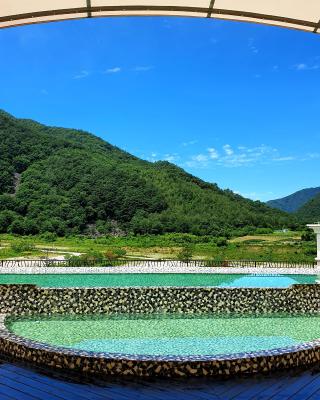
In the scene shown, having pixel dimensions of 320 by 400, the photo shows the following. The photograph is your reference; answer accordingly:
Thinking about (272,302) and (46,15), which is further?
(272,302)

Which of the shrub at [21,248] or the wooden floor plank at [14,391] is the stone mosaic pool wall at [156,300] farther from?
the shrub at [21,248]

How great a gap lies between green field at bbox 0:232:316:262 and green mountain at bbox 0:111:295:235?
3.21 metres

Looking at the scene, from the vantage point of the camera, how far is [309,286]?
10.4 meters

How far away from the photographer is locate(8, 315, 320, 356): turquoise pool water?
709 centimetres

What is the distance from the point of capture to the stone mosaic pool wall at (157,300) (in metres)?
9.87

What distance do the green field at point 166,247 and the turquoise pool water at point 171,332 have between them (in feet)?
43.6

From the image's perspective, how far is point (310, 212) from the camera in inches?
1677

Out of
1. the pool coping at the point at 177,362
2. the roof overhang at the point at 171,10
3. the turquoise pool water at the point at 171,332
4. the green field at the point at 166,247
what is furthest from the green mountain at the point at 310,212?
the roof overhang at the point at 171,10

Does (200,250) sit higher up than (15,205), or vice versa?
(15,205)

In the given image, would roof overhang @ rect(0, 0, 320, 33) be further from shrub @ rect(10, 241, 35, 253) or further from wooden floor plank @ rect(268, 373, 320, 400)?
shrub @ rect(10, 241, 35, 253)

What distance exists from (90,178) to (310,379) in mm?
39644

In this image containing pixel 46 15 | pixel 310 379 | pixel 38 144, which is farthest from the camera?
pixel 38 144

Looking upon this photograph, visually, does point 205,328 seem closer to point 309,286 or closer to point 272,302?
point 272,302

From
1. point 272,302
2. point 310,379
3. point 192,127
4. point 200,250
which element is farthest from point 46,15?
point 192,127
